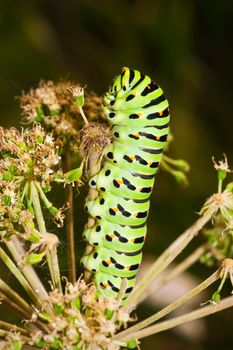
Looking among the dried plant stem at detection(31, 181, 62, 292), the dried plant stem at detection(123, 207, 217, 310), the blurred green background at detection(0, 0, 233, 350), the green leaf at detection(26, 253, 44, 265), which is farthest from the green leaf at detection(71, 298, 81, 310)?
the blurred green background at detection(0, 0, 233, 350)

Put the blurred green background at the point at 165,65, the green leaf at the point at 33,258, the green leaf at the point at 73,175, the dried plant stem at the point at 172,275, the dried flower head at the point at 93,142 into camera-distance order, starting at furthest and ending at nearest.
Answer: the blurred green background at the point at 165,65, the dried plant stem at the point at 172,275, the dried flower head at the point at 93,142, the green leaf at the point at 73,175, the green leaf at the point at 33,258

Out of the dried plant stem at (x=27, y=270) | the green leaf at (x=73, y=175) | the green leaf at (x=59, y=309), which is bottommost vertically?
the green leaf at (x=59, y=309)

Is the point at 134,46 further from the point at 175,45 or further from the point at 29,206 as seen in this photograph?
the point at 29,206

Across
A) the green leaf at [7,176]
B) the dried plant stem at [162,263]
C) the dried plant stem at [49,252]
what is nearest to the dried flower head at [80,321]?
the dried plant stem at [49,252]

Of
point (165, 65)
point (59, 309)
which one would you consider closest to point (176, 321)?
point (59, 309)

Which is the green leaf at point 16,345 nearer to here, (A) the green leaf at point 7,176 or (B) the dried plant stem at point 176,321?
(B) the dried plant stem at point 176,321

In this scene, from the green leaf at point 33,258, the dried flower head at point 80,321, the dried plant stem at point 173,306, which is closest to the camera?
the dried flower head at point 80,321

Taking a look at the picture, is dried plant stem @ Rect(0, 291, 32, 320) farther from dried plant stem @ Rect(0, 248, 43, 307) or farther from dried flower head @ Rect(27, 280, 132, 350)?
dried flower head @ Rect(27, 280, 132, 350)
